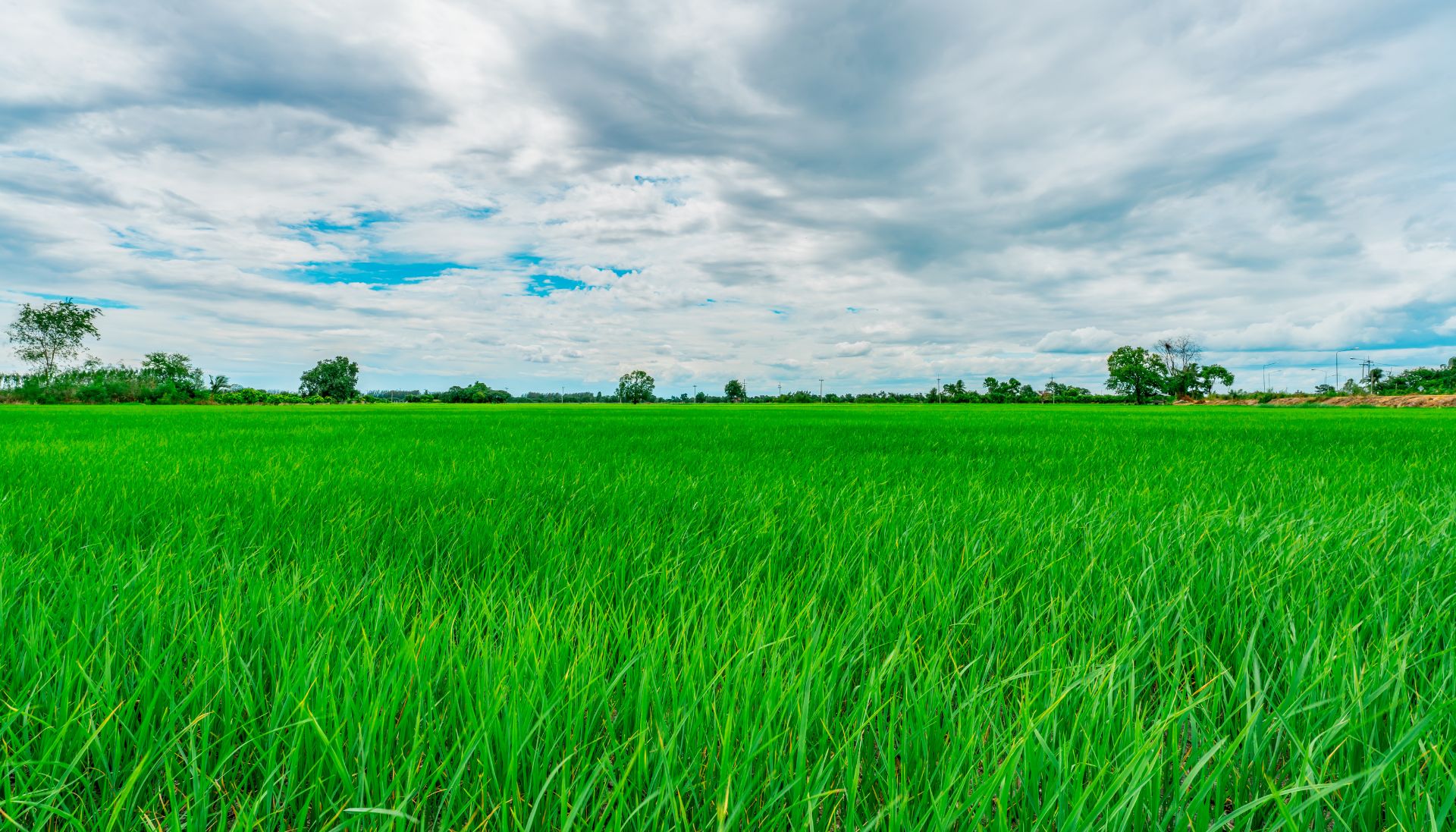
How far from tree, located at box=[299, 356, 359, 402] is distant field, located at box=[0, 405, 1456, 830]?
104 m

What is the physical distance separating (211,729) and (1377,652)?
90.9 inches

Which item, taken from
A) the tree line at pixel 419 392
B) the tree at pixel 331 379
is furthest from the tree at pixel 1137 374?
the tree at pixel 331 379

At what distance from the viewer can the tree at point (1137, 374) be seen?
70.9 m

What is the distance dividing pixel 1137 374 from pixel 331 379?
119 m

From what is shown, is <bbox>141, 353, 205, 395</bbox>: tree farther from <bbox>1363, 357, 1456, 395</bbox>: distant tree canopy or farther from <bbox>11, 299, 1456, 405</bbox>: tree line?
<bbox>1363, 357, 1456, 395</bbox>: distant tree canopy

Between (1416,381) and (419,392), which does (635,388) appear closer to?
(419,392)

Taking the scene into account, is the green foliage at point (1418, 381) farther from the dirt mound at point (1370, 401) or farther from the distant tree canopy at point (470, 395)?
the distant tree canopy at point (470, 395)

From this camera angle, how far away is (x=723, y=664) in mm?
1063

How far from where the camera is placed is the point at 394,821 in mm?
710

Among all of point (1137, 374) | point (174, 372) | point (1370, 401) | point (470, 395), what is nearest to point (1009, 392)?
point (1137, 374)

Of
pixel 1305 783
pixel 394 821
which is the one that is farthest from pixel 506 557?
pixel 1305 783

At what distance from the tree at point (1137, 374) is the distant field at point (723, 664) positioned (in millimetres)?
84988

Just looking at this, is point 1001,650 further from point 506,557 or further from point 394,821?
point 506,557

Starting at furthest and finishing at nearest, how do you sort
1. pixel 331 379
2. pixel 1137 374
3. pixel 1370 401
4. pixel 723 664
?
1. pixel 331 379
2. pixel 1137 374
3. pixel 1370 401
4. pixel 723 664
